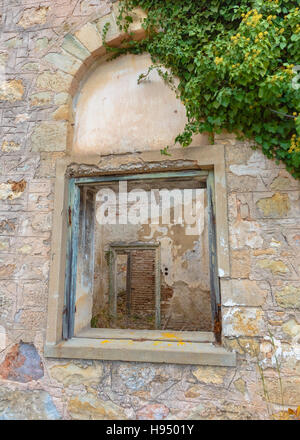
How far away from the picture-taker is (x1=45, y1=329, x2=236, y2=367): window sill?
2.07 m

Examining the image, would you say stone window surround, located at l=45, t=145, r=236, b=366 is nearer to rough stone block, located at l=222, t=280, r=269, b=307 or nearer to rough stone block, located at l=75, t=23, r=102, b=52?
rough stone block, located at l=222, t=280, r=269, b=307

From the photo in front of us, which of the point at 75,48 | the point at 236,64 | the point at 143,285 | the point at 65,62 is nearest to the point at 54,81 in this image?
the point at 65,62

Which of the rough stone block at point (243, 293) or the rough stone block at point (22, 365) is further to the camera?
the rough stone block at point (22, 365)

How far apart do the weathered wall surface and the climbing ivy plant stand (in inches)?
8.6

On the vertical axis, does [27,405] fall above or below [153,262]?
below

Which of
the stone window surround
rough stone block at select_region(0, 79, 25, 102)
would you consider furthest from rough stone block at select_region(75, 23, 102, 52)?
the stone window surround

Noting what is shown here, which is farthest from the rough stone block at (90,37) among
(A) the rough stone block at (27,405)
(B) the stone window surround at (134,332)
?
(A) the rough stone block at (27,405)

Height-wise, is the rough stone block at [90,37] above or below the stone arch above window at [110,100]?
above

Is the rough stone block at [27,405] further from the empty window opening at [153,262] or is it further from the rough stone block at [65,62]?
the empty window opening at [153,262]

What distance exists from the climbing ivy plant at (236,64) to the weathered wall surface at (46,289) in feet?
0.72

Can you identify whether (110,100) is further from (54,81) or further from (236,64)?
(236,64)

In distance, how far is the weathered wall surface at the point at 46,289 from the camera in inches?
80.7

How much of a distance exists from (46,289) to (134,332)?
88 cm

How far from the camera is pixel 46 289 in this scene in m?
2.44
